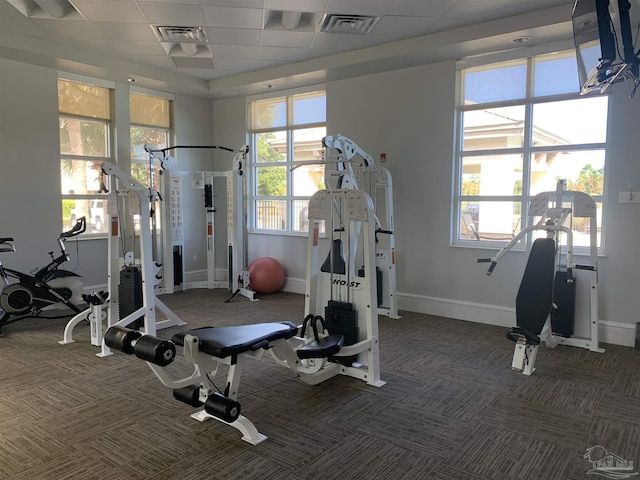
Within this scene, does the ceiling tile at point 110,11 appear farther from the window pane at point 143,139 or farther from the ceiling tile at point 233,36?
the window pane at point 143,139

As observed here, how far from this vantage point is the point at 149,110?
22.9 feet

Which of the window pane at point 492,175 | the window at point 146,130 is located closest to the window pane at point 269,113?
the window at point 146,130

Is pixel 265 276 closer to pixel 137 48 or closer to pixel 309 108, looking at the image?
pixel 309 108

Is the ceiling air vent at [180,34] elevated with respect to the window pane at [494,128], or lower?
elevated

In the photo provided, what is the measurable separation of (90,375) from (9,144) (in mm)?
3231

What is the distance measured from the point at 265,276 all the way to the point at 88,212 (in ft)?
8.08

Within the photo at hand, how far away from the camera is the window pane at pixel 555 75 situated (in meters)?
4.78

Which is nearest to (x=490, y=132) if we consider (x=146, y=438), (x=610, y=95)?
(x=610, y=95)

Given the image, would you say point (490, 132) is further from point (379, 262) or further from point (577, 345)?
point (577, 345)

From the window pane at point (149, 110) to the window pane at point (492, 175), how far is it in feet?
14.4

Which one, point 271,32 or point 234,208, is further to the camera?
point 234,208

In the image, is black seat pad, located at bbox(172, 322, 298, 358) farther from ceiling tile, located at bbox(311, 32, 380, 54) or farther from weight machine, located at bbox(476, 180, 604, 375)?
ceiling tile, located at bbox(311, 32, 380, 54)

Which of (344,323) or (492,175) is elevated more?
(492,175)

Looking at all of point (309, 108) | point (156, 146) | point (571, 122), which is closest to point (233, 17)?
point (309, 108)
